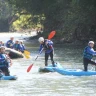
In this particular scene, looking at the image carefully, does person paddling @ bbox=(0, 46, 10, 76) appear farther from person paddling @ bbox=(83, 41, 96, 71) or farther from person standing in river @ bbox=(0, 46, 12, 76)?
person paddling @ bbox=(83, 41, 96, 71)

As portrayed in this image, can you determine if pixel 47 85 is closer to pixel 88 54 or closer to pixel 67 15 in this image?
pixel 88 54

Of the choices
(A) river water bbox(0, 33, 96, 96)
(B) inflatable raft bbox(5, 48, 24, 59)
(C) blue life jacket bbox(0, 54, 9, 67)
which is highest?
(C) blue life jacket bbox(0, 54, 9, 67)

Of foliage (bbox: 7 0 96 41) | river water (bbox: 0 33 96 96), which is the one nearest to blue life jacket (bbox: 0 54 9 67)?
river water (bbox: 0 33 96 96)

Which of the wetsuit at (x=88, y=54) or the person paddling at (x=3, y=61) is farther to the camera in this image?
the wetsuit at (x=88, y=54)

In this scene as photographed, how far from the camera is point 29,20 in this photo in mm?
57000

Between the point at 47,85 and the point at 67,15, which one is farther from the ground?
the point at 67,15

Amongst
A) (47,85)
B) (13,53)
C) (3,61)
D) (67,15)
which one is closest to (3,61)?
(3,61)

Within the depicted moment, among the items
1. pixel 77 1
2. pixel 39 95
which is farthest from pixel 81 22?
pixel 39 95

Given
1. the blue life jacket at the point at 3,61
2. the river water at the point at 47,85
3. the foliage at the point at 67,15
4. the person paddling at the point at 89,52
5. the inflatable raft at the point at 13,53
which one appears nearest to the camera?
the river water at the point at 47,85

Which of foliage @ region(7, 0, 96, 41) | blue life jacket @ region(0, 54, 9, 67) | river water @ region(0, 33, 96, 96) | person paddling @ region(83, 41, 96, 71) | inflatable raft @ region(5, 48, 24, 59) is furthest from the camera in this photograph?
foliage @ region(7, 0, 96, 41)

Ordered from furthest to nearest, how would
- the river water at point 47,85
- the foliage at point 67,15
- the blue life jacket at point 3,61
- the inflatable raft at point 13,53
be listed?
the foliage at point 67,15, the inflatable raft at point 13,53, the blue life jacket at point 3,61, the river water at point 47,85

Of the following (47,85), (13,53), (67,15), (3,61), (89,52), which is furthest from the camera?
(67,15)

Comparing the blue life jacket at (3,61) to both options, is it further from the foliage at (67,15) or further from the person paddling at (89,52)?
the foliage at (67,15)

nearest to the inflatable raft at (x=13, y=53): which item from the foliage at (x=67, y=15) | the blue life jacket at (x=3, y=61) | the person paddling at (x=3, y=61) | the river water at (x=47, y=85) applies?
the river water at (x=47, y=85)
